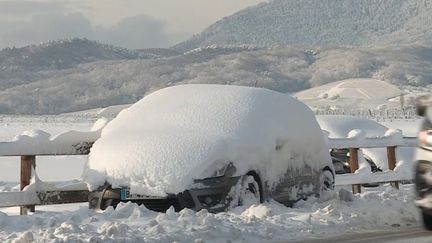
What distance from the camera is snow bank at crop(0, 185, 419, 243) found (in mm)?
7758

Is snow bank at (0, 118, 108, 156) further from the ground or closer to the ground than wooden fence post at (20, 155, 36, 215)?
further from the ground

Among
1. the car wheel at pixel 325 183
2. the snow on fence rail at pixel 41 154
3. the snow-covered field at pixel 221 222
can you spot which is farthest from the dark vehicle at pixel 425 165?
the snow on fence rail at pixel 41 154

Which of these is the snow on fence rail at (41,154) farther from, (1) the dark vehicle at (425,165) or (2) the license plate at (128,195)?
(1) the dark vehicle at (425,165)

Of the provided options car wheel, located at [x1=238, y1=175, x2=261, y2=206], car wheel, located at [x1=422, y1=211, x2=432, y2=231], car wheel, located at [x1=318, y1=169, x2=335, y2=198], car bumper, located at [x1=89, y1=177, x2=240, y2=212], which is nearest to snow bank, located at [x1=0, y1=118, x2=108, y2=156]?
car bumper, located at [x1=89, y1=177, x2=240, y2=212]

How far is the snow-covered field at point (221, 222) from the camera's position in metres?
7.75

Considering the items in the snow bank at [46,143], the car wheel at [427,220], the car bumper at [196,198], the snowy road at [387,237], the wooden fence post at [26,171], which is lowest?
the snowy road at [387,237]

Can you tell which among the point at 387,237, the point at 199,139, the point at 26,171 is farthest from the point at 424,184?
the point at 26,171

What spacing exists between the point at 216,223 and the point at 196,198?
951 millimetres

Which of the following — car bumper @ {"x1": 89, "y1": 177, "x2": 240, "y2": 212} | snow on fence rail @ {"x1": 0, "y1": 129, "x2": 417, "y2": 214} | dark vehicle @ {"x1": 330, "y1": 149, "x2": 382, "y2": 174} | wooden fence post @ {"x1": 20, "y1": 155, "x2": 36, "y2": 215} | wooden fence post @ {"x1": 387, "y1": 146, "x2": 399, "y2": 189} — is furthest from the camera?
dark vehicle @ {"x1": 330, "y1": 149, "x2": 382, "y2": 174}

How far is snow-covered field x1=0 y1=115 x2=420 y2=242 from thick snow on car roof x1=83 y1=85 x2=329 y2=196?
48 centimetres

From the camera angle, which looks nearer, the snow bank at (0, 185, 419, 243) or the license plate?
the snow bank at (0, 185, 419, 243)

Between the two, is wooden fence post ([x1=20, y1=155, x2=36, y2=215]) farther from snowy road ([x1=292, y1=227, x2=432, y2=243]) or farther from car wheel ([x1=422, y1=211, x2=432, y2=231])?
car wheel ([x1=422, y1=211, x2=432, y2=231])

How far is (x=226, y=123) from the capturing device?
32.9ft

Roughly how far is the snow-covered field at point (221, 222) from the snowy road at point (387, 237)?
26cm
